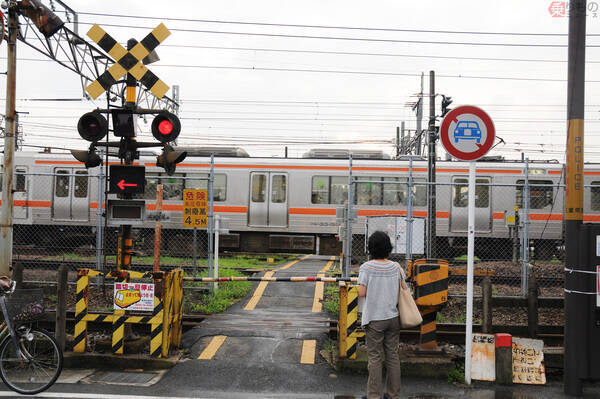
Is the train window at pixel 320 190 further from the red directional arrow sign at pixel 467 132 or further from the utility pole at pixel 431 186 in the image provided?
the red directional arrow sign at pixel 467 132

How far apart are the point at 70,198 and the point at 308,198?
8220 millimetres

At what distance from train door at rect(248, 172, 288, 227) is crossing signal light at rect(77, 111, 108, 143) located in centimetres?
1053

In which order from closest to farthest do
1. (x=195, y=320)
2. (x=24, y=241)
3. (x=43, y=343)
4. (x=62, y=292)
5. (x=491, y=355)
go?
1. (x=43, y=343)
2. (x=491, y=355)
3. (x=62, y=292)
4. (x=195, y=320)
5. (x=24, y=241)

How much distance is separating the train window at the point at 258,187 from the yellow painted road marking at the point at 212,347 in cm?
1014

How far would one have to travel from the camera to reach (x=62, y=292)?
20.3 ft

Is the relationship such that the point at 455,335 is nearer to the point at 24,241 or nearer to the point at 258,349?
the point at 258,349

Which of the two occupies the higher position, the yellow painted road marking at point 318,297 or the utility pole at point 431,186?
the utility pole at point 431,186

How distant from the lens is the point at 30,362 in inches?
195

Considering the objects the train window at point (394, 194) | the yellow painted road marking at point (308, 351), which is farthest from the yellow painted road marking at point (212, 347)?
the train window at point (394, 194)

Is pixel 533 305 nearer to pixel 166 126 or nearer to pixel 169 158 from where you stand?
pixel 169 158

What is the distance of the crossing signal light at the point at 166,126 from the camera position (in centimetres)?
619

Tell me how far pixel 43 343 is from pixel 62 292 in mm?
1279

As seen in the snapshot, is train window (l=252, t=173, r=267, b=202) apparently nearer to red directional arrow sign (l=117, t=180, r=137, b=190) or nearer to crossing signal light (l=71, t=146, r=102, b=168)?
crossing signal light (l=71, t=146, r=102, b=168)

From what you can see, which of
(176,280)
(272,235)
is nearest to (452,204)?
(272,235)
